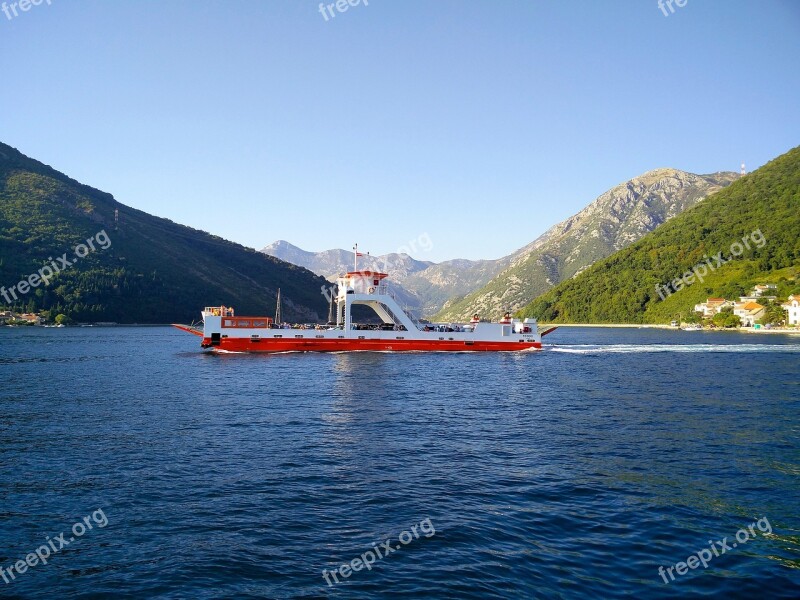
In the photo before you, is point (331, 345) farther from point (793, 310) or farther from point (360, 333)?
point (793, 310)

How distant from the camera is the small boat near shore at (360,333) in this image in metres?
71.5

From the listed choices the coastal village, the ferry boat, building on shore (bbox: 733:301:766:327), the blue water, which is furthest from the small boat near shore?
building on shore (bbox: 733:301:766:327)

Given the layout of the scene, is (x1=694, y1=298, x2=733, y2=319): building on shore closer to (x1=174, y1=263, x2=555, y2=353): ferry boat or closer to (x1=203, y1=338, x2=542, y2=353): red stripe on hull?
(x1=174, y1=263, x2=555, y2=353): ferry boat

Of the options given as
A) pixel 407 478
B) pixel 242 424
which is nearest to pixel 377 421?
pixel 242 424

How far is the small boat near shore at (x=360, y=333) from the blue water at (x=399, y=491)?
32513 mm

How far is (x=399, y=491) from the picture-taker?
17.5 metres

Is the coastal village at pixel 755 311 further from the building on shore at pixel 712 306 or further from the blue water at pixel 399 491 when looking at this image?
the blue water at pixel 399 491

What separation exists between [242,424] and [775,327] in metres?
160

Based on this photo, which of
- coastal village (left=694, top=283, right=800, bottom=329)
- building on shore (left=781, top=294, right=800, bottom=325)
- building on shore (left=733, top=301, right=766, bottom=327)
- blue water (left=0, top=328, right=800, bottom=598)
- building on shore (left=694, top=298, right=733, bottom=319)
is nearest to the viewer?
blue water (left=0, top=328, right=800, bottom=598)

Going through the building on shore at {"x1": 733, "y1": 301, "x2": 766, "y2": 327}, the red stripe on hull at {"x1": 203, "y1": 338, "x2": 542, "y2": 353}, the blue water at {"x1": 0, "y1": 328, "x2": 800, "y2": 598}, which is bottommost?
the blue water at {"x1": 0, "y1": 328, "x2": 800, "y2": 598}

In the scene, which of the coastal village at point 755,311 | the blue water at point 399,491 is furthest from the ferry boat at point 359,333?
the coastal village at point 755,311

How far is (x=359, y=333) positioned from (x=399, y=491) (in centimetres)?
5591

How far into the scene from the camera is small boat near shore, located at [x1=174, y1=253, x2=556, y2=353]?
71.5 metres

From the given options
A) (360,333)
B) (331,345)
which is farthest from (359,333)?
(331,345)
